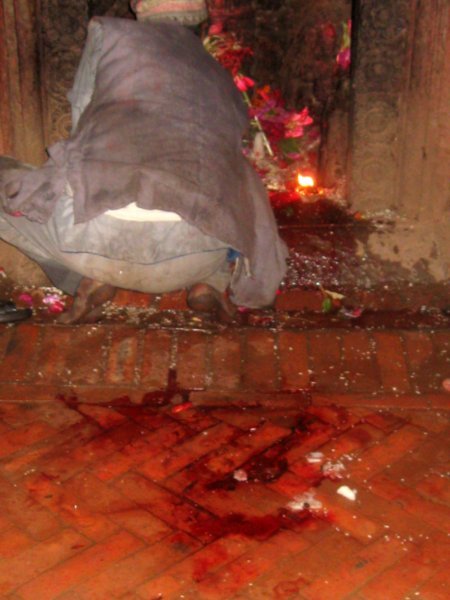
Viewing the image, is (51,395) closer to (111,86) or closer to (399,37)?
(111,86)

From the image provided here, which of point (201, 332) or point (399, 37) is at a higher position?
Answer: point (399, 37)

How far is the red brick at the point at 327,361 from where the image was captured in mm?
3834

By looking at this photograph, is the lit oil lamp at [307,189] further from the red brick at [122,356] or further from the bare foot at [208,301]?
the red brick at [122,356]

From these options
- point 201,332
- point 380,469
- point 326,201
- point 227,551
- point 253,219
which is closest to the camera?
point 227,551

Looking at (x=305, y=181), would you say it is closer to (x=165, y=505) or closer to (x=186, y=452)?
(x=186, y=452)

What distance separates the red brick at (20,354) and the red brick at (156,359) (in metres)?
0.48

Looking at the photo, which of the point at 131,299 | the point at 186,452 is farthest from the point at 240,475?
the point at 131,299

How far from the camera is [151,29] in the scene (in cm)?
358

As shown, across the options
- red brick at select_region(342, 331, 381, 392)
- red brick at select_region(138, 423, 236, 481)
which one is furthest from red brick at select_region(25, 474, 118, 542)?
red brick at select_region(342, 331, 381, 392)

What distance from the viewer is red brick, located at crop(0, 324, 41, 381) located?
12.7 feet

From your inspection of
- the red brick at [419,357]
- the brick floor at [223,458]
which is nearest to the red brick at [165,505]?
the brick floor at [223,458]

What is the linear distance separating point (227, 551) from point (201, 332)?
1357 millimetres

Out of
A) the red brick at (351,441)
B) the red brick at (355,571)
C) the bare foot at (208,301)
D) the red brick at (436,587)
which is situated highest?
the bare foot at (208,301)

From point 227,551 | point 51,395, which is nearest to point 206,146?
point 51,395
